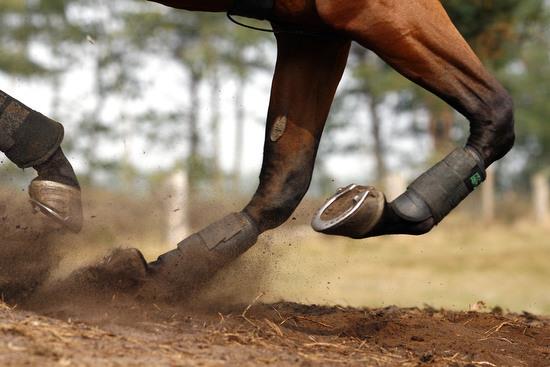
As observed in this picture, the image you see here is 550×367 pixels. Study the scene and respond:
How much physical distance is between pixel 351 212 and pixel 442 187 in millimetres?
451

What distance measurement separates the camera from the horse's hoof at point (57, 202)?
4207 mm

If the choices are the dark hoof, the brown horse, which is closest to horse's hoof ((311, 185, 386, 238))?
the brown horse

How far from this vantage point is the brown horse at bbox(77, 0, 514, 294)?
12.5 ft

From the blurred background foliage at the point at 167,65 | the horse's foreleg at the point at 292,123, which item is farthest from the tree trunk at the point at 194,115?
the horse's foreleg at the point at 292,123

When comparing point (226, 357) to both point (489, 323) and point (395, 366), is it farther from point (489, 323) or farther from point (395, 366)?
Answer: point (489, 323)

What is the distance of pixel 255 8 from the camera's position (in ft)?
13.2

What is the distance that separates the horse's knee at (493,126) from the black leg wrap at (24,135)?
1.95m

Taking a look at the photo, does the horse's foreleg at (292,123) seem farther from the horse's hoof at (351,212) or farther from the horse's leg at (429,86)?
the horse's hoof at (351,212)

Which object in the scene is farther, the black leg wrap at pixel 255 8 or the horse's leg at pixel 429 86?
the black leg wrap at pixel 255 8

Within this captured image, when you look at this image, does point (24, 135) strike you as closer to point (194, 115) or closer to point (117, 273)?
point (117, 273)

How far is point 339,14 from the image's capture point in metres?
3.83

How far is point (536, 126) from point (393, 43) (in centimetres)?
3301

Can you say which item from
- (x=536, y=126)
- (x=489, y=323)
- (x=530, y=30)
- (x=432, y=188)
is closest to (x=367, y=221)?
(x=432, y=188)

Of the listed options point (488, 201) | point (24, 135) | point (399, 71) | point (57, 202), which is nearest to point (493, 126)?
point (399, 71)
